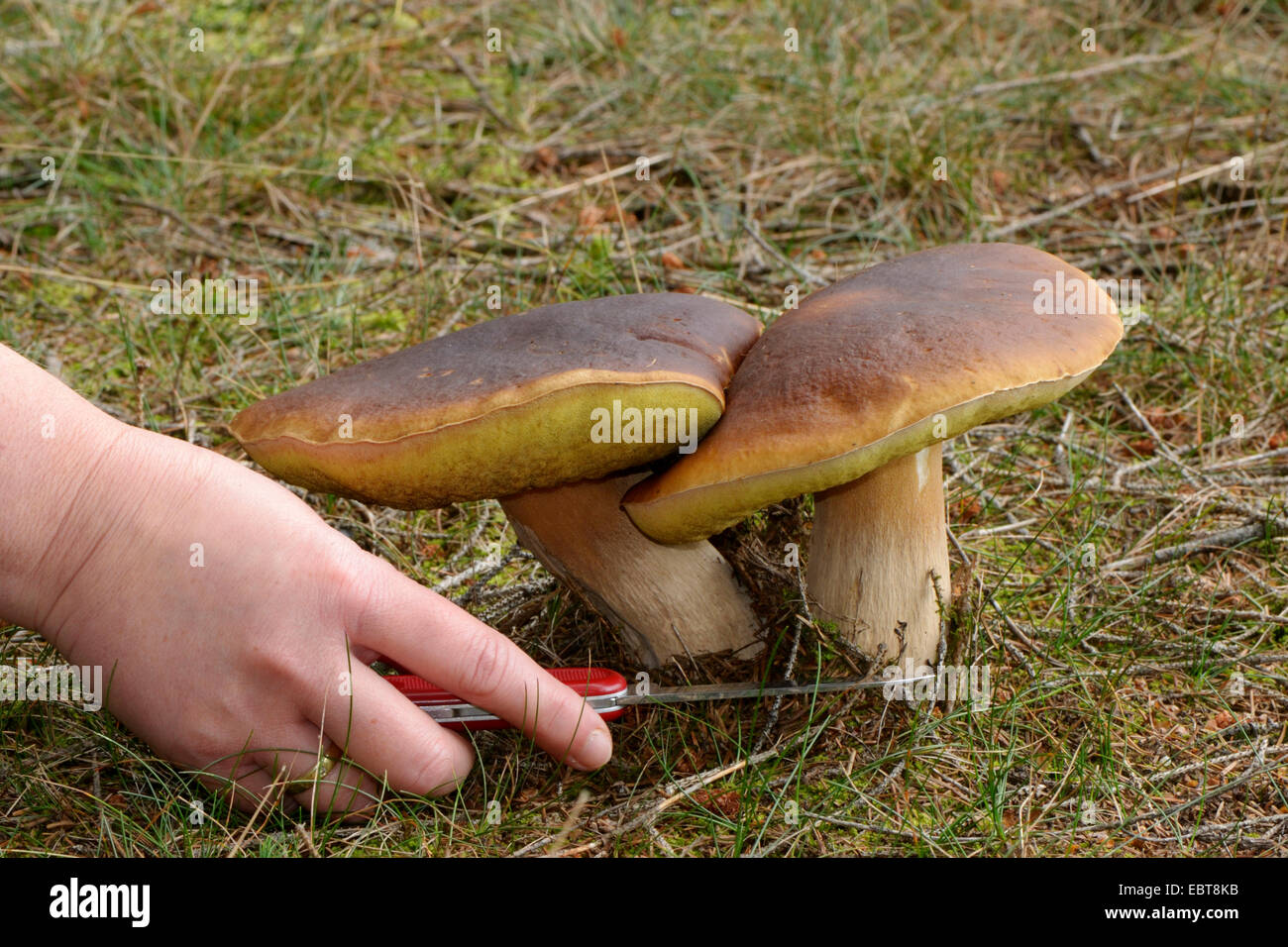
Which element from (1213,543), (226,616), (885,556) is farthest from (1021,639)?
(226,616)

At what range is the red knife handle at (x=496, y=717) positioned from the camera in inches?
55.7

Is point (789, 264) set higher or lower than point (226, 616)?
higher

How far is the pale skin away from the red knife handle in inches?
2.3

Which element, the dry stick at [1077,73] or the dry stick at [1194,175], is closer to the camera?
the dry stick at [1194,175]

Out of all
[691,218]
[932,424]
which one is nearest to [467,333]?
[932,424]

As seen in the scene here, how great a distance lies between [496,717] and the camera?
141 centimetres

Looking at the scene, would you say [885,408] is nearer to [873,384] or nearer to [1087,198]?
[873,384]

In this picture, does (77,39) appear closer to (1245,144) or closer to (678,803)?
(678,803)

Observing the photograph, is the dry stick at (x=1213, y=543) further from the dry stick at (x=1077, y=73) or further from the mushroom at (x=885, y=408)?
the dry stick at (x=1077, y=73)

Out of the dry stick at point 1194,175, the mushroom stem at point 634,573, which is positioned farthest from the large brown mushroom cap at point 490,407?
the dry stick at point 1194,175

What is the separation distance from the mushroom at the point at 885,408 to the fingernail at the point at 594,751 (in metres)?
0.26

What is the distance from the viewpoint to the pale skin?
1.27 m

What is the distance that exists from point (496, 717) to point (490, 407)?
1.50 ft

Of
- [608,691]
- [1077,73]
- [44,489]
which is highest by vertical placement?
[1077,73]
